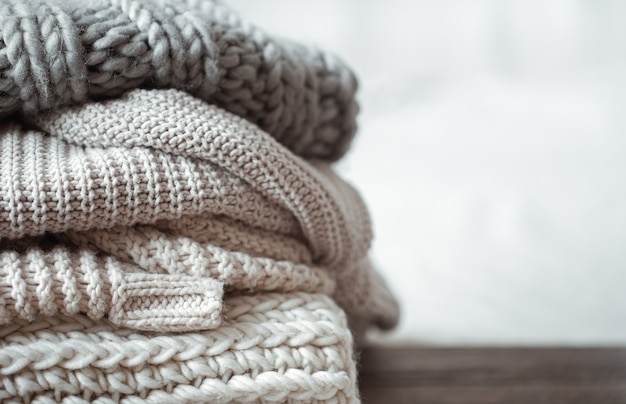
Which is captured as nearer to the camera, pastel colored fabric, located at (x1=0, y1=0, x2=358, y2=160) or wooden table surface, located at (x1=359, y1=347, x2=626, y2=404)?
pastel colored fabric, located at (x1=0, y1=0, x2=358, y2=160)

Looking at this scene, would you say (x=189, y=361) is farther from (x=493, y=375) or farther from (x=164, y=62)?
(x=493, y=375)

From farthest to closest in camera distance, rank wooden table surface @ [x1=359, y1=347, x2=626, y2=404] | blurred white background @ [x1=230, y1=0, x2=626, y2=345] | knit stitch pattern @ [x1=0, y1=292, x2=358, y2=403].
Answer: blurred white background @ [x1=230, y1=0, x2=626, y2=345] < wooden table surface @ [x1=359, y1=347, x2=626, y2=404] < knit stitch pattern @ [x1=0, y1=292, x2=358, y2=403]

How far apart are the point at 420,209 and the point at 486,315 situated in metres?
0.22

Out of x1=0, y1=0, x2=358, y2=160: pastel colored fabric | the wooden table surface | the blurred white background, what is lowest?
the wooden table surface

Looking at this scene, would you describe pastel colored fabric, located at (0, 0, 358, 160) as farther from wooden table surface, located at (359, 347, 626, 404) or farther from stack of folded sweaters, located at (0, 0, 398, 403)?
wooden table surface, located at (359, 347, 626, 404)

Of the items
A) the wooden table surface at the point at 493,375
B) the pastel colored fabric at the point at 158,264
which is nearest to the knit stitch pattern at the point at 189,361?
the pastel colored fabric at the point at 158,264

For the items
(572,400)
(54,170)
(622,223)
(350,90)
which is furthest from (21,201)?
(622,223)

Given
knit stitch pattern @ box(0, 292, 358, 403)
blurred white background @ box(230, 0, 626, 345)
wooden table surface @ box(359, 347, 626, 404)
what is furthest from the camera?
blurred white background @ box(230, 0, 626, 345)

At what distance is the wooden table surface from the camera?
623mm

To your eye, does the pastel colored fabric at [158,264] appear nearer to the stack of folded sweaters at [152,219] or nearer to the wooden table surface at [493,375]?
the stack of folded sweaters at [152,219]

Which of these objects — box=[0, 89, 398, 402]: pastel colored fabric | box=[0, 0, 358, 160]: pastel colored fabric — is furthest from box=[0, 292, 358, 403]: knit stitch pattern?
box=[0, 0, 358, 160]: pastel colored fabric

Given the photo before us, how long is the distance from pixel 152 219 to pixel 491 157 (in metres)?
0.74

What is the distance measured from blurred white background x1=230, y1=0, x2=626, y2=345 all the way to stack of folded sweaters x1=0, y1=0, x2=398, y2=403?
0.17m

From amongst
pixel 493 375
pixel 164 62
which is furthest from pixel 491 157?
pixel 164 62
